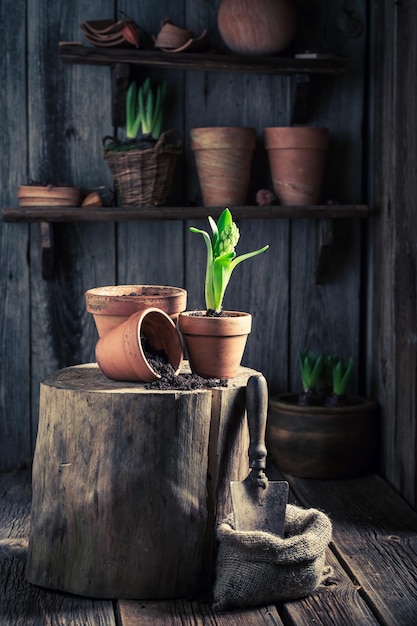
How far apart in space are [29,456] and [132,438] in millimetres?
1334

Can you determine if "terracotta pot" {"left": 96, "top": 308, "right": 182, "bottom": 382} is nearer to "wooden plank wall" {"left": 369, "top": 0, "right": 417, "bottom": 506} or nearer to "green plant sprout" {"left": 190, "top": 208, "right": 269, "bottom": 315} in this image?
"green plant sprout" {"left": 190, "top": 208, "right": 269, "bottom": 315}

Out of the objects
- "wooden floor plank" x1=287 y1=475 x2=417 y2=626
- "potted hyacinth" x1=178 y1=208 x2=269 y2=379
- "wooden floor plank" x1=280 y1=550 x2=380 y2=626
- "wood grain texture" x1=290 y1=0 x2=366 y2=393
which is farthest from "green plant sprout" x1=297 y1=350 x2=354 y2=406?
"wooden floor plank" x1=280 y1=550 x2=380 y2=626

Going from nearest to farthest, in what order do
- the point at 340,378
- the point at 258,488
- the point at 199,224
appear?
the point at 258,488 < the point at 340,378 < the point at 199,224

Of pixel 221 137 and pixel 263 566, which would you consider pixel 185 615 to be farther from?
pixel 221 137

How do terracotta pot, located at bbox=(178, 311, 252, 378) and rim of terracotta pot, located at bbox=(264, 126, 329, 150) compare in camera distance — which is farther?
rim of terracotta pot, located at bbox=(264, 126, 329, 150)

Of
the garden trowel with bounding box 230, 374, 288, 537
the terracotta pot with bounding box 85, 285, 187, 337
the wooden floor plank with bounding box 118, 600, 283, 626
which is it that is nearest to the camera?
the wooden floor plank with bounding box 118, 600, 283, 626

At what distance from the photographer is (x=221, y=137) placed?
10.5 ft

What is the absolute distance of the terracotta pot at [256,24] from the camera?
316 centimetres

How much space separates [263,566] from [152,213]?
56.7 inches

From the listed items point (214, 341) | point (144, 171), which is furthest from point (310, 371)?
point (214, 341)

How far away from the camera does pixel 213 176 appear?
10.7ft

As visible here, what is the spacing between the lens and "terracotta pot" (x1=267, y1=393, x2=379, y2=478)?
321 centimetres

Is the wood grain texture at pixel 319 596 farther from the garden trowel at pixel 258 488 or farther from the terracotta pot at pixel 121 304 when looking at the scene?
the terracotta pot at pixel 121 304

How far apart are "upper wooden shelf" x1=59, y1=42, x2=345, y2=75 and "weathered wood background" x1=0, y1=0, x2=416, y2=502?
15 centimetres
